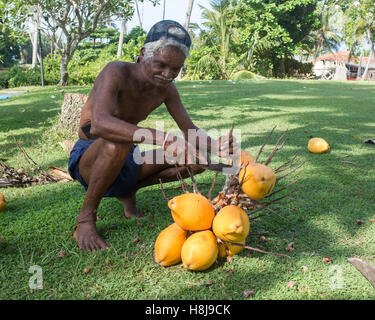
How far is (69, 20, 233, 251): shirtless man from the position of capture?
205cm

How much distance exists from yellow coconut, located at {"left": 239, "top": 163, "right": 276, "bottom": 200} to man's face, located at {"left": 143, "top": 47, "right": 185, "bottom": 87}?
2.68 ft

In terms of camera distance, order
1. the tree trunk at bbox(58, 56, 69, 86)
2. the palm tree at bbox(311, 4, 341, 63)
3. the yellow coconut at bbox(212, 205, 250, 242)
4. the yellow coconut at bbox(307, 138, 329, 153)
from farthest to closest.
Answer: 1. the palm tree at bbox(311, 4, 341, 63)
2. the tree trunk at bbox(58, 56, 69, 86)
3. the yellow coconut at bbox(307, 138, 329, 153)
4. the yellow coconut at bbox(212, 205, 250, 242)

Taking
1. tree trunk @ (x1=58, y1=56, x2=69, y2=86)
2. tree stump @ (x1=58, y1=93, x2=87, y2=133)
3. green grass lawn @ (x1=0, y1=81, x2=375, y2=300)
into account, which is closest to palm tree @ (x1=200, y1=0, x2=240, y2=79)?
tree trunk @ (x1=58, y1=56, x2=69, y2=86)

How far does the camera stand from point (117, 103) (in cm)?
234

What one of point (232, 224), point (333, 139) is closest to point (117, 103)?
point (232, 224)

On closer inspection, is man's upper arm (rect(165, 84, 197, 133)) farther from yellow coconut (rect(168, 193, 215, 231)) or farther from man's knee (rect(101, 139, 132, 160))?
yellow coconut (rect(168, 193, 215, 231))

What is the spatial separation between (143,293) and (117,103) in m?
1.28

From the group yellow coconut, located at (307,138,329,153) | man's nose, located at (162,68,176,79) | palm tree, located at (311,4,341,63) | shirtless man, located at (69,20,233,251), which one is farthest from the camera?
palm tree, located at (311,4,341,63)

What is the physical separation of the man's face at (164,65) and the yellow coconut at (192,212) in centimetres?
81

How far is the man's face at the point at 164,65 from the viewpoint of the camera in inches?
83.3

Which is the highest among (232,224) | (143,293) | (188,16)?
(188,16)

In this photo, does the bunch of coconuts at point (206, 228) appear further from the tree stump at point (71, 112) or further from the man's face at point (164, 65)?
the tree stump at point (71, 112)

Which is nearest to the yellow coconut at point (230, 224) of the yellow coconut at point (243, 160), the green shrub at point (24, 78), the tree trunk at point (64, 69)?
the yellow coconut at point (243, 160)

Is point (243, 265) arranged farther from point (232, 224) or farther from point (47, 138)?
point (47, 138)
